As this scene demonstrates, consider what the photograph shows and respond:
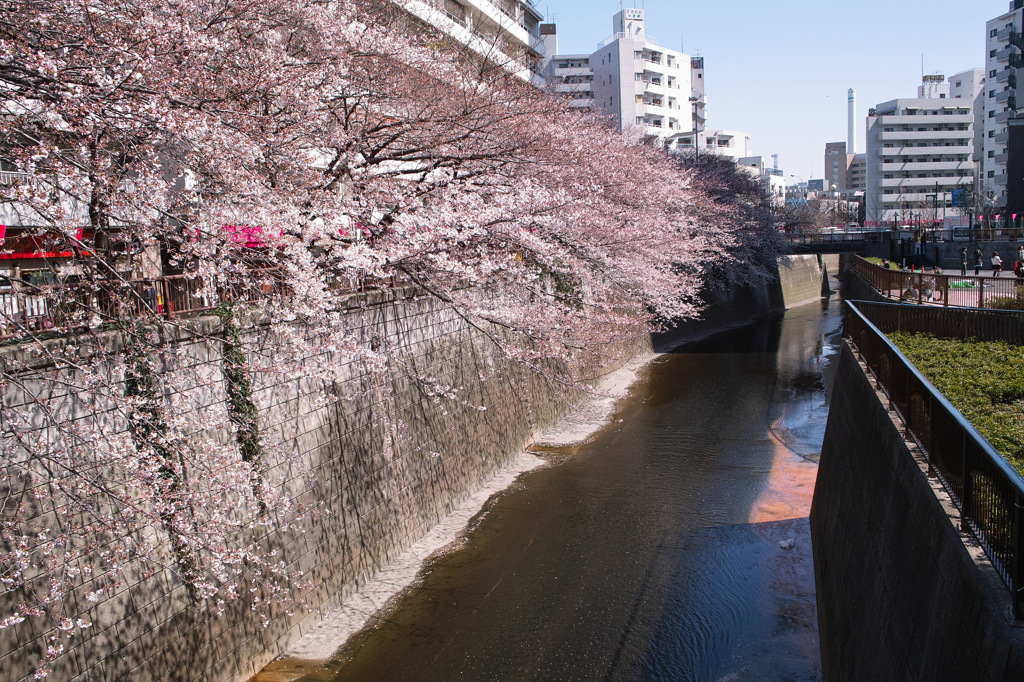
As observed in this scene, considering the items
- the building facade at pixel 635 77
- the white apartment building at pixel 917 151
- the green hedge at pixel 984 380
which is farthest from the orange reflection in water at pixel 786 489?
the white apartment building at pixel 917 151

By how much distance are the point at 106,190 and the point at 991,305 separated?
58.3 feet

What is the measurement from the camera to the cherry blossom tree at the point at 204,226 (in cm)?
622

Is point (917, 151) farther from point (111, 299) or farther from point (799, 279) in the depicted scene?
point (111, 299)

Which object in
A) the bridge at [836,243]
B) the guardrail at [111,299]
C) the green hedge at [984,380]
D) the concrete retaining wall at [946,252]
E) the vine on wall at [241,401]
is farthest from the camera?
the bridge at [836,243]

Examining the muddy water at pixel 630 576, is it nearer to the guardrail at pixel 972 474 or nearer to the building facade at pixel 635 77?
the guardrail at pixel 972 474

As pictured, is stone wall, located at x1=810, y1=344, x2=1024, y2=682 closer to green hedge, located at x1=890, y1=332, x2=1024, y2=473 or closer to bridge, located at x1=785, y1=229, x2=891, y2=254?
green hedge, located at x1=890, y1=332, x2=1024, y2=473

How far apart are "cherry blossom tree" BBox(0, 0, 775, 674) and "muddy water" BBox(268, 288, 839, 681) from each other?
2190 millimetres

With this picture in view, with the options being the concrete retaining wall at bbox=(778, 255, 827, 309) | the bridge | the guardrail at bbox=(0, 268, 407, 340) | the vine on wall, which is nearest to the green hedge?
the guardrail at bbox=(0, 268, 407, 340)

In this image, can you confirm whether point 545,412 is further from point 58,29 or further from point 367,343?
point 58,29

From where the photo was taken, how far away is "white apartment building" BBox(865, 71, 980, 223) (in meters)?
82.2

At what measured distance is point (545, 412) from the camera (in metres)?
19.0

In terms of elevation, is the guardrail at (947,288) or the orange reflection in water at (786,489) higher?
the guardrail at (947,288)

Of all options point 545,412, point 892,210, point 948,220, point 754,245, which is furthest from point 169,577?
point 892,210

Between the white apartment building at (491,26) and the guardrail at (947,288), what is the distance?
1173 cm
